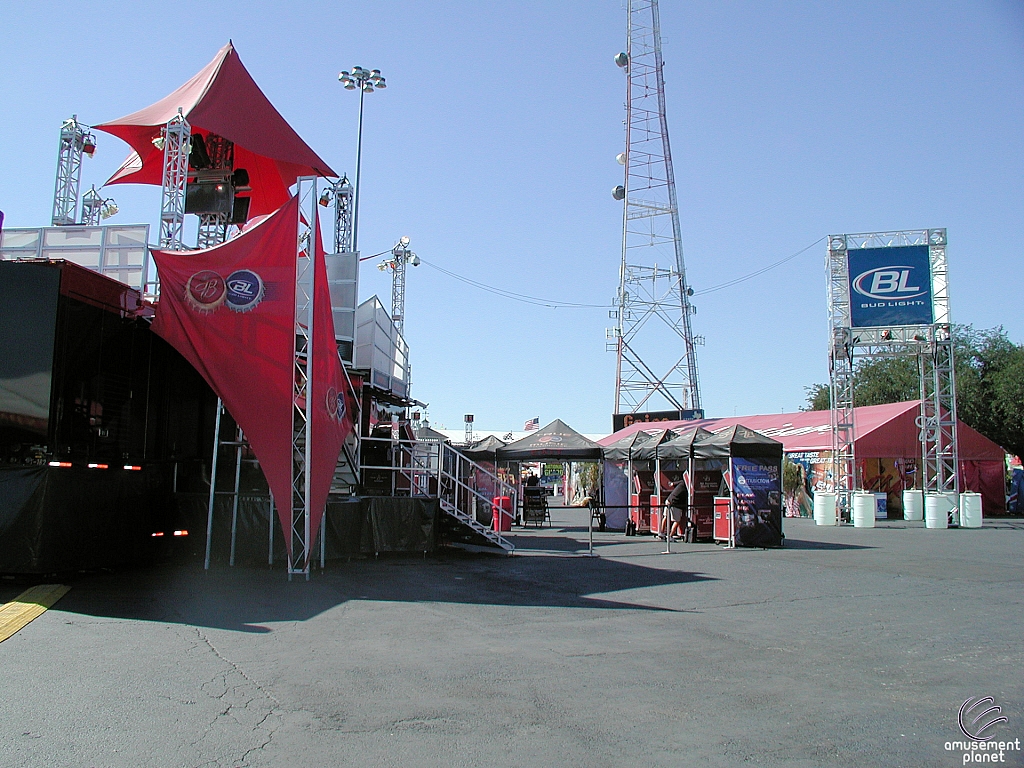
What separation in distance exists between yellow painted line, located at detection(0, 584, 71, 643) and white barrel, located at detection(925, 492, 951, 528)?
23.5 m

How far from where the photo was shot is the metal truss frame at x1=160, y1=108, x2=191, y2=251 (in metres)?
12.4

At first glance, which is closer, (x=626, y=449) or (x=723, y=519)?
(x=723, y=519)

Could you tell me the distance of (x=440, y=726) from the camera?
4.82 metres

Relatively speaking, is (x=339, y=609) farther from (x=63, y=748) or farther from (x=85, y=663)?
(x=63, y=748)

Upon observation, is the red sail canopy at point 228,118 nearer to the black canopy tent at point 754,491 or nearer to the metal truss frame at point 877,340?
the black canopy tent at point 754,491

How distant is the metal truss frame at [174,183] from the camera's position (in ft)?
40.5

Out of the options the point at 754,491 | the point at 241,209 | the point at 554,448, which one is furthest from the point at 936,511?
the point at 241,209

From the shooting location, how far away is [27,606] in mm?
8633

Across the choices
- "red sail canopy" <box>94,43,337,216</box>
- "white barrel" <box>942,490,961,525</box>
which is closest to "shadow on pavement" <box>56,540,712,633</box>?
"red sail canopy" <box>94,43,337,216</box>

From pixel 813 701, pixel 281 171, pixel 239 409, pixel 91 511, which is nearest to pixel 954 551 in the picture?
pixel 813 701

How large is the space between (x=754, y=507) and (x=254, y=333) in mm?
11441

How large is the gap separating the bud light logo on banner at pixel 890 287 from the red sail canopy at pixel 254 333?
71.4ft

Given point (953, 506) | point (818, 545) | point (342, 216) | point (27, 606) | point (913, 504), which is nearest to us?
point (27, 606)

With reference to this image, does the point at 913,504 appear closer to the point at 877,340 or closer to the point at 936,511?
the point at 936,511
